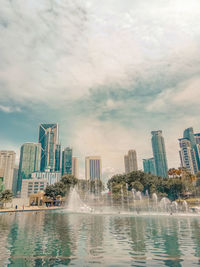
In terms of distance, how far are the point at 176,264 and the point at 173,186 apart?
78.0 meters

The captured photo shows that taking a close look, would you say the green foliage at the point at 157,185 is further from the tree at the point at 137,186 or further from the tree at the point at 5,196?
the tree at the point at 5,196

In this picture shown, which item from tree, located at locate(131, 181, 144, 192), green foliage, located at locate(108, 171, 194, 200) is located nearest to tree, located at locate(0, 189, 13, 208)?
green foliage, located at locate(108, 171, 194, 200)

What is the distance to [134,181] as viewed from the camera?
3647 inches

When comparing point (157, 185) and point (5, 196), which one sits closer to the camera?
point (5, 196)

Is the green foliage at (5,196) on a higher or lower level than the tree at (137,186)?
lower

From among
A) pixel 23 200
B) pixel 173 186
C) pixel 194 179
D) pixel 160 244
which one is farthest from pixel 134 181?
pixel 160 244

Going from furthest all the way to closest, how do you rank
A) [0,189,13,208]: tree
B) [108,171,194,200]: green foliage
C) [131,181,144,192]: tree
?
1. [131,181,144,192]: tree
2. [108,171,194,200]: green foliage
3. [0,189,13,208]: tree

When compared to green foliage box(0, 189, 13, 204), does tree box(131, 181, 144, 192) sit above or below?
above

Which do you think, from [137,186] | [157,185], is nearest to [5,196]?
[137,186]

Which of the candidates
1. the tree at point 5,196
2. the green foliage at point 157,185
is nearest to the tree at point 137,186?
the green foliage at point 157,185

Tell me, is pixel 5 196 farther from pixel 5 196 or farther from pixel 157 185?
pixel 157 185

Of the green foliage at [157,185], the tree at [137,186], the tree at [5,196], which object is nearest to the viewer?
the tree at [5,196]

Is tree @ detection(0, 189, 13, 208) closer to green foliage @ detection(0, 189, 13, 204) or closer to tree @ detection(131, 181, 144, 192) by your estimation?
green foliage @ detection(0, 189, 13, 204)

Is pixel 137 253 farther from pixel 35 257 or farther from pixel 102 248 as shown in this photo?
pixel 35 257
